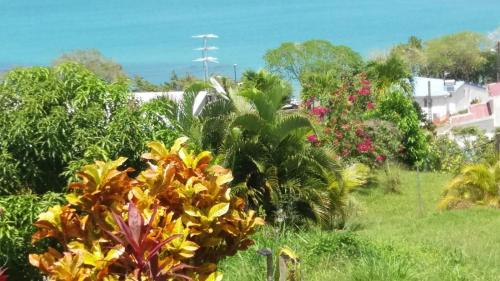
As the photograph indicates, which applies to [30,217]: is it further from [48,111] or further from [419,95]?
[419,95]

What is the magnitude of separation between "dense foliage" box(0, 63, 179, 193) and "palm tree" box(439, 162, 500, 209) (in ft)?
31.6

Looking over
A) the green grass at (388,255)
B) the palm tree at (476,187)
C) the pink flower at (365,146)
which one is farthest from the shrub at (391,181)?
the green grass at (388,255)

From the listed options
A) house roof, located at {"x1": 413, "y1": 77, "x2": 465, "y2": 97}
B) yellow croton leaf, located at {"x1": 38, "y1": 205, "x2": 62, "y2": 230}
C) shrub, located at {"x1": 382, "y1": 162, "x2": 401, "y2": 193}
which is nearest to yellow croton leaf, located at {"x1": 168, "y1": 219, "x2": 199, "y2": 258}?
yellow croton leaf, located at {"x1": 38, "y1": 205, "x2": 62, "y2": 230}

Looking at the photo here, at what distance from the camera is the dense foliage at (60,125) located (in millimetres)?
5659

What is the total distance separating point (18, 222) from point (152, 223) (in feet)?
6.26

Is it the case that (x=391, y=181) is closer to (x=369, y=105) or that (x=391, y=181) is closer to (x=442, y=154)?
(x=369, y=105)

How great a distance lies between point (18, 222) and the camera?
5.43 meters

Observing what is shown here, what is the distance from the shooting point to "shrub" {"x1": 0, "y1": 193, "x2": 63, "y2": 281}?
211 inches

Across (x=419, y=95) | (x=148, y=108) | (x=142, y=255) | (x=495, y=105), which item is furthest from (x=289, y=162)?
(x=419, y=95)

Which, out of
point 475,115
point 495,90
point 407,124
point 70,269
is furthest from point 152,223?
point 475,115

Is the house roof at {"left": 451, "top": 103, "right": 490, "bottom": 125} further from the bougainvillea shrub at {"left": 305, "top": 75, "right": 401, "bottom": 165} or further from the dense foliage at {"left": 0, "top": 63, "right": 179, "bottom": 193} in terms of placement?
the dense foliage at {"left": 0, "top": 63, "right": 179, "bottom": 193}

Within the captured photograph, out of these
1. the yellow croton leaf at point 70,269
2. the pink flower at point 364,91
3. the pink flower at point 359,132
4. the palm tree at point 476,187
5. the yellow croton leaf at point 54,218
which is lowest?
the palm tree at point 476,187

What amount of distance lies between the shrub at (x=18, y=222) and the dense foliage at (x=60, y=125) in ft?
0.76

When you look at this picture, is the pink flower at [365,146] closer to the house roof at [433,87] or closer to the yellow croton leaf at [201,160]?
the yellow croton leaf at [201,160]
